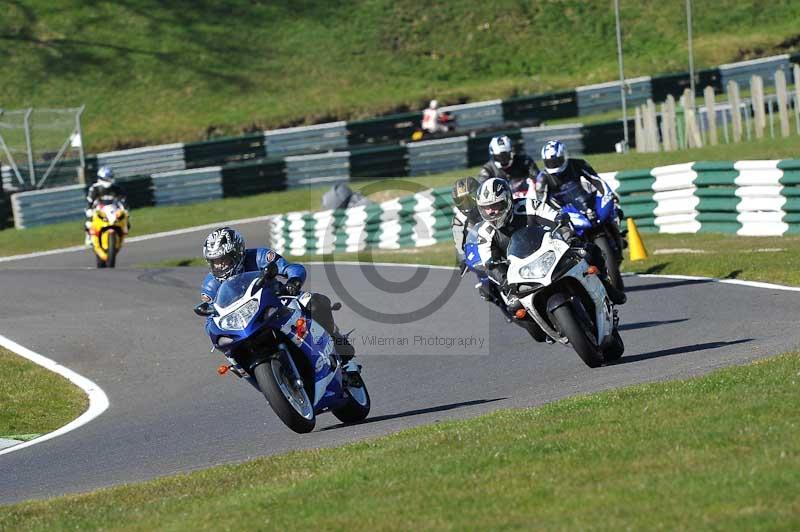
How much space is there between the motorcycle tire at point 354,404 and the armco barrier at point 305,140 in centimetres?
2550

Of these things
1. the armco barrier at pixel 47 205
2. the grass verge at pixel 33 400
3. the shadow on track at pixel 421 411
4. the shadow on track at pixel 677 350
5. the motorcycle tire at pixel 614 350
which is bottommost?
the grass verge at pixel 33 400

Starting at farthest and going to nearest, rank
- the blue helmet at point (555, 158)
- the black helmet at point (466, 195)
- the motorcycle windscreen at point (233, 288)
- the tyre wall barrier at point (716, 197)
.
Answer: the tyre wall barrier at point (716, 197) → the blue helmet at point (555, 158) → the black helmet at point (466, 195) → the motorcycle windscreen at point (233, 288)

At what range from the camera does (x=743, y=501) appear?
5.52m

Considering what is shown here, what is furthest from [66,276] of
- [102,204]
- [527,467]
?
[527,467]

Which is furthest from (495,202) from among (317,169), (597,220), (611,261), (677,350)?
(317,169)

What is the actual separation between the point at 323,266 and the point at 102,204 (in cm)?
434

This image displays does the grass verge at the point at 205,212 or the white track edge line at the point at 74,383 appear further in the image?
the grass verge at the point at 205,212

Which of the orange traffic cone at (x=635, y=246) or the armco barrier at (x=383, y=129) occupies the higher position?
the armco barrier at (x=383, y=129)

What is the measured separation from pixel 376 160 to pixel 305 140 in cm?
391

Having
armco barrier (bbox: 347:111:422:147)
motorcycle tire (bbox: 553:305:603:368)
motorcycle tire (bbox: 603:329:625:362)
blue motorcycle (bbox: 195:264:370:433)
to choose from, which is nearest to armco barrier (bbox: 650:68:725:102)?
armco barrier (bbox: 347:111:422:147)

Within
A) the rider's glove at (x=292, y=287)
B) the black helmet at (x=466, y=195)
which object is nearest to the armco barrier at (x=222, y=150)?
the black helmet at (x=466, y=195)

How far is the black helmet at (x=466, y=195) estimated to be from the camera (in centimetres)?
1316

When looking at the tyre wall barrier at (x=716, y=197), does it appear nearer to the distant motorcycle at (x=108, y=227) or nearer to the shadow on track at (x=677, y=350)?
the shadow on track at (x=677, y=350)

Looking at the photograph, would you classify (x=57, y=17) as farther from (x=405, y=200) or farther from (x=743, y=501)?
(x=743, y=501)
